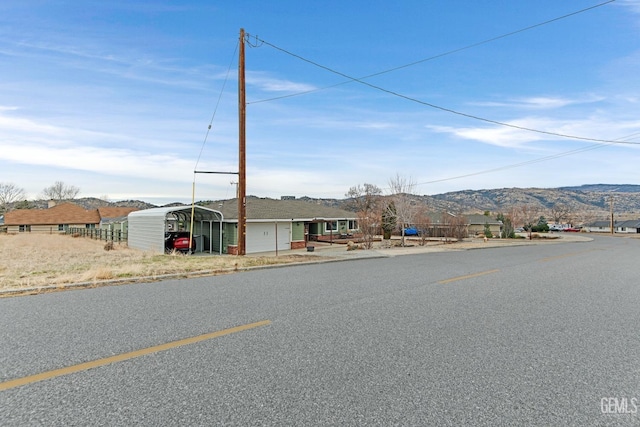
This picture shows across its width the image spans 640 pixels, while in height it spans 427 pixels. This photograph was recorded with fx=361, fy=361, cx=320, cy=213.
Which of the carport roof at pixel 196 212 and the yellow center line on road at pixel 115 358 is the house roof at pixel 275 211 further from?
the yellow center line on road at pixel 115 358

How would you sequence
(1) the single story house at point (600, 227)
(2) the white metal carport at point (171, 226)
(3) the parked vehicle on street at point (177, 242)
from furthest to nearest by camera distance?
(1) the single story house at point (600, 227), (2) the white metal carport at point (171, 226), (3) the parked vehicle on street at point (177, 242)

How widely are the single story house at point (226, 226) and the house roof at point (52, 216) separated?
36.8 meters

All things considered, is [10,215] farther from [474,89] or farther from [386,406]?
[386,406]

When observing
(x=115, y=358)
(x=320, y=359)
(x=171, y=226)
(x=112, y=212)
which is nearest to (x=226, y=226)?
(x=171, y=226)

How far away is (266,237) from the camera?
2580 centimetres

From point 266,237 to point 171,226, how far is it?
8942 mm

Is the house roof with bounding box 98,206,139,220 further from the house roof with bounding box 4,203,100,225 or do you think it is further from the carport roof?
the carport roof

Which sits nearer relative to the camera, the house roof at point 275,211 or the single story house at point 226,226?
the single story house at point 226,226

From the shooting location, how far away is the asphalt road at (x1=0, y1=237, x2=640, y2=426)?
269 centimetres

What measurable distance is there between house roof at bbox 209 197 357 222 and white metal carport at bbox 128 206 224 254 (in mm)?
1389

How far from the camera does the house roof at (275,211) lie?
84.1 ft

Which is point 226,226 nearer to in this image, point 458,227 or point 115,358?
point 115,358

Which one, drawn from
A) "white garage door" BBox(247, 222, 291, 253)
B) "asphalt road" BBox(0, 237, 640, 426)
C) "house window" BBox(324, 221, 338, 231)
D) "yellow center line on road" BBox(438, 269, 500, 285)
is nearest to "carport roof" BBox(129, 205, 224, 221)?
"white garage door" BBox(247, 222, 291, 253)

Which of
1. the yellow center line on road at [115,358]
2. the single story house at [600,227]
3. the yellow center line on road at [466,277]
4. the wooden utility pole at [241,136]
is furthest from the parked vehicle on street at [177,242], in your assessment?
the single story house at [600,227]
